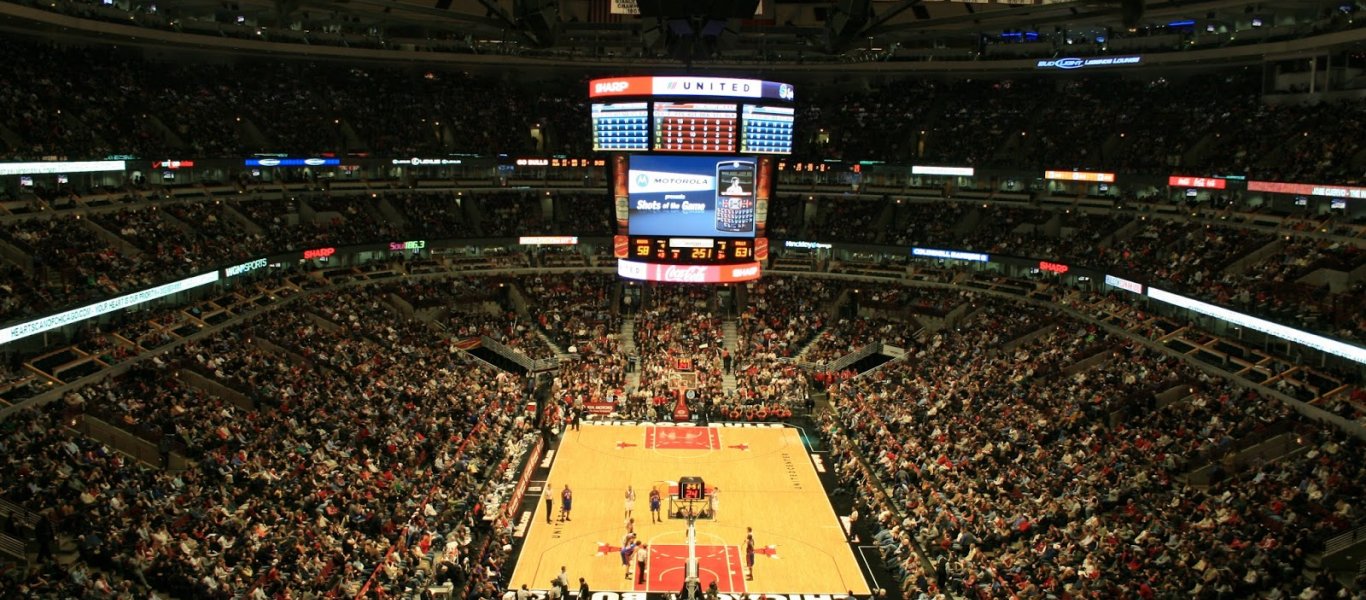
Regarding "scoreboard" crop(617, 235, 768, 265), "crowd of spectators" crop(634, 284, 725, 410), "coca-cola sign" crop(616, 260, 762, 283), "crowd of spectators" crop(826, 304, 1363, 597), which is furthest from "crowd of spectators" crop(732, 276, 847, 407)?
"scoreboard" crop(617, 235, 768, 265)

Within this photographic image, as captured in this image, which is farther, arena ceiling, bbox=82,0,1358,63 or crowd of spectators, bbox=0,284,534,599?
arena ceiling, bbox=82,0,1358,63

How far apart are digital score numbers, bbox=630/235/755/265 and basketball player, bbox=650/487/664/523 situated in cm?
1020

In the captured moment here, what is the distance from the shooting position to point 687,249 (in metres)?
35.9

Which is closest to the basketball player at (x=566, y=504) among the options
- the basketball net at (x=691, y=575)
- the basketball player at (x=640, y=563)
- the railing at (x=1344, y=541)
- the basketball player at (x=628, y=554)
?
the basketball player at (x=640, y=563)

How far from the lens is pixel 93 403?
26469mm

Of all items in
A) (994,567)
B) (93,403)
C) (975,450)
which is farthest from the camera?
(975,450)

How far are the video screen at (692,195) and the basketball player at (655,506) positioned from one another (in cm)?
1084

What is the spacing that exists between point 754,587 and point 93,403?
58.7 feet

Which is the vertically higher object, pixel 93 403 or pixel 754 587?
pixel 93 403

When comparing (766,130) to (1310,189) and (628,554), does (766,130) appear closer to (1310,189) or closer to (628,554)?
(628,554)

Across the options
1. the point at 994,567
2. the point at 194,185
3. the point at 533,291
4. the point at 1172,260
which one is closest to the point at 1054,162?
the point at 1172,260

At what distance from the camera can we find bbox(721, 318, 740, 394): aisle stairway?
41.2 metres

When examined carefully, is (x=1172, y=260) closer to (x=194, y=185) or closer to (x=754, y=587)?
(x=754, y=587)

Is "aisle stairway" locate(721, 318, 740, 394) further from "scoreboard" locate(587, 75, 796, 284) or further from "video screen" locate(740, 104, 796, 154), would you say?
"video screen" locate(740, 104, 796, 154)
